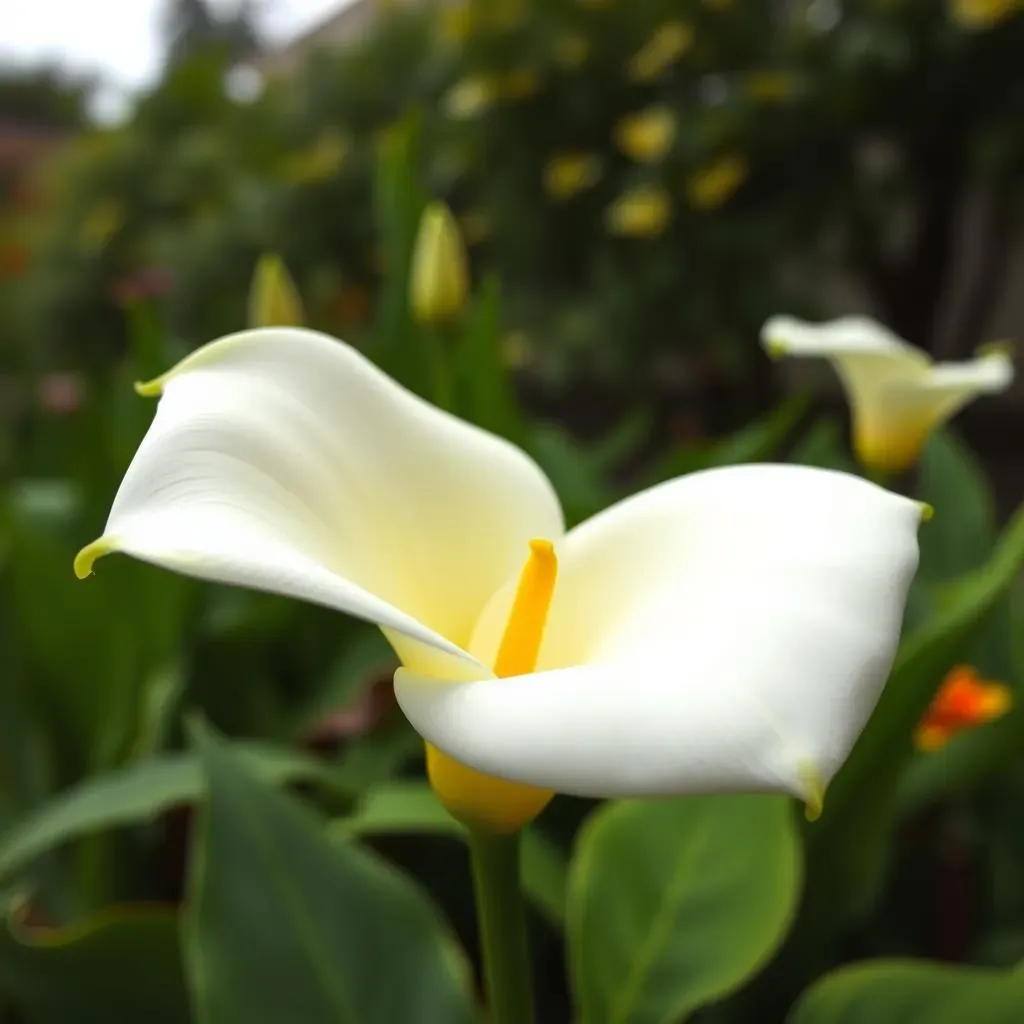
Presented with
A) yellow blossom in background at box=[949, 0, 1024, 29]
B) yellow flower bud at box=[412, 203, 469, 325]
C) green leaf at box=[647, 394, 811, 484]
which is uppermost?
yellow blossom in background at box=[949, 0, 1024, 29]

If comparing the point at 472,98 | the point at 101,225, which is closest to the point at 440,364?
the point at 472,98

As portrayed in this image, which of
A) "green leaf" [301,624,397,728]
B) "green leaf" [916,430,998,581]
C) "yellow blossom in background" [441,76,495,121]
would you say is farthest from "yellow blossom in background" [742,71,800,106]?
"green leaf" [301,624,397,728]

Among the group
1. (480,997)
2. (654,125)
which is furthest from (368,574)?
(654,125)

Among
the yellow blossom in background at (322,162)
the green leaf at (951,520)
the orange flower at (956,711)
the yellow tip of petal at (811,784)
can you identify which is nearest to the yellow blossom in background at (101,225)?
the yellow blossom in background at (322,162)

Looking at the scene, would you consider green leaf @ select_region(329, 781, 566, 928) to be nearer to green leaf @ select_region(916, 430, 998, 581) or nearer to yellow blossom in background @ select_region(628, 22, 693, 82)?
green leaf @ select_region(916, 430, 998, 581)

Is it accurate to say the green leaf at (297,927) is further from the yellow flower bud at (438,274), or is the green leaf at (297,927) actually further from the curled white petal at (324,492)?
the yellow flower bud at (438,274)

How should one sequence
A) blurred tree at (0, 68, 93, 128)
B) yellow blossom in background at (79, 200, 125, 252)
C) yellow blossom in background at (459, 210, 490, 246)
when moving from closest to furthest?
yellow blossom in background at (459, 210, 490, 246)
yellow blossom in background at (79, 200, 125, 252)
blurred tree at (0, 68, 93, 128)

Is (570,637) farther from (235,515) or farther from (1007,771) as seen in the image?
(1007,771)

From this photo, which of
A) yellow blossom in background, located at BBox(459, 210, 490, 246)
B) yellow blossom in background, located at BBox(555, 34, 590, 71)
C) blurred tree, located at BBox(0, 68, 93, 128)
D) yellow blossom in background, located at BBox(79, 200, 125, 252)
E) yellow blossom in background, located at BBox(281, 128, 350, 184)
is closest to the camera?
yellow blossom in background, located at BBox(555, 34, 590, 71)
